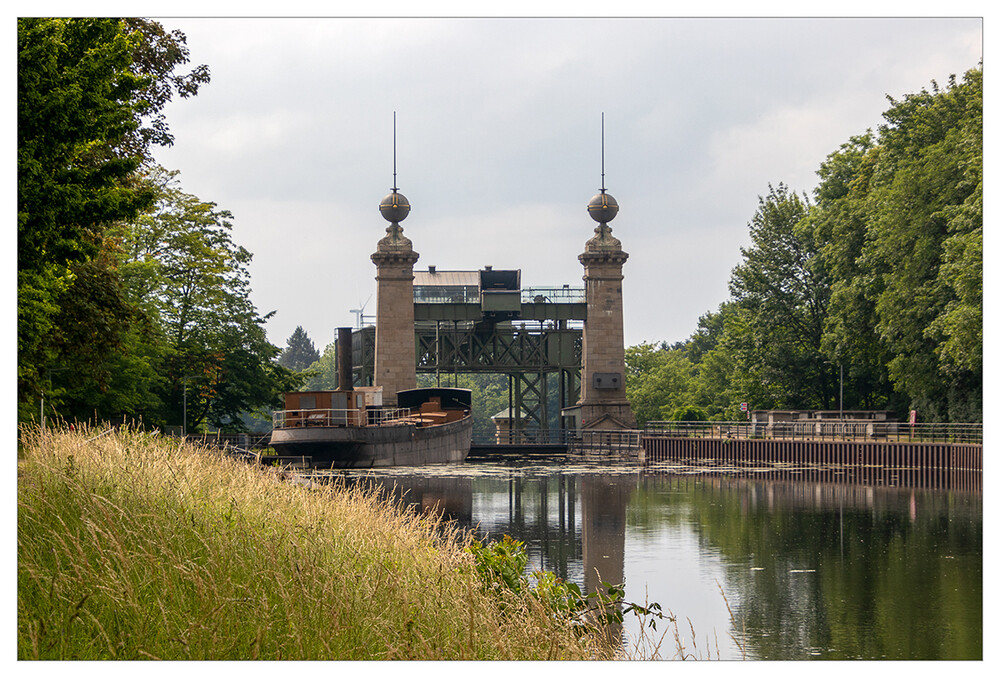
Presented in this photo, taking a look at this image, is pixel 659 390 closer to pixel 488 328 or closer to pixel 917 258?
pixel 488 328

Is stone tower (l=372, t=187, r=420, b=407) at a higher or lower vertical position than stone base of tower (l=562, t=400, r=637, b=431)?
higher

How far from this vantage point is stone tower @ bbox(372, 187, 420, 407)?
68500 millimetres

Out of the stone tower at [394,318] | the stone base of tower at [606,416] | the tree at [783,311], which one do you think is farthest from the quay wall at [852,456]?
the stone tower at [394,318]

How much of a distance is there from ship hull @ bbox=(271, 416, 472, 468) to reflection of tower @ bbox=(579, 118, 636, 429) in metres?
15.2

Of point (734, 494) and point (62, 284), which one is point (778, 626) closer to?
point (62, 284)

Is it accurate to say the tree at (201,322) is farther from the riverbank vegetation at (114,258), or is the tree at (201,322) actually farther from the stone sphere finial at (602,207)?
the stone sphere finial at (602,207)

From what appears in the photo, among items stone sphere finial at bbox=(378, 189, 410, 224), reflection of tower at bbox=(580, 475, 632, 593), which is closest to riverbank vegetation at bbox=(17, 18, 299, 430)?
reflection of tower at bbox=(580, 475, 632, 593)

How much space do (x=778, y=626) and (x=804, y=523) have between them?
13.6 meters

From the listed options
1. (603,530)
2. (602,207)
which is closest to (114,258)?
(603,530)

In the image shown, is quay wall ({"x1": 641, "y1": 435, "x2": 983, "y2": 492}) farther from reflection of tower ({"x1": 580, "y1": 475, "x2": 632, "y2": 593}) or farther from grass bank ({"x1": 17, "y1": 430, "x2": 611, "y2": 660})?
grass bank ({"x1": 17, "y1": 430, "x2": 611, "y2": 660})

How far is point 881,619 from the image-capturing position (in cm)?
1636

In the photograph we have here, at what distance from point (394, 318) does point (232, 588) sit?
195 feet

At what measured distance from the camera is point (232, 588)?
988 centimetres

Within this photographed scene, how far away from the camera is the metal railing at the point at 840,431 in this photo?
4641cm
